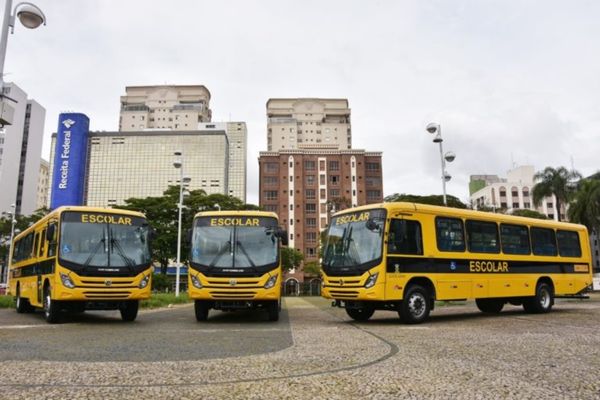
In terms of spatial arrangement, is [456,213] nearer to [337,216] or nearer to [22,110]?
[337,216]

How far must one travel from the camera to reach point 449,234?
42.1 feet

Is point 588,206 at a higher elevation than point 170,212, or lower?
higher

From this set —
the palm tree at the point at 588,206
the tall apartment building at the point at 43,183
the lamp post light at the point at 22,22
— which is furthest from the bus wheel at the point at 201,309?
the tall apartment building at the point at 43,183

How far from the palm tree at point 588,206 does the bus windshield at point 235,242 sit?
44.0 meters

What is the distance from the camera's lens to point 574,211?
48719 millimetres

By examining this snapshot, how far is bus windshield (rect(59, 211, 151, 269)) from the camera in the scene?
39.0ft

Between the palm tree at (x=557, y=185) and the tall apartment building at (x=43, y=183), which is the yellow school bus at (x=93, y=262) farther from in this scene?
the tall apartment building at (x=43, y=183)

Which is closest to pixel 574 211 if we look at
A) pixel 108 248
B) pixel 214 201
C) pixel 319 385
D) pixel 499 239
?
pixel 214 201

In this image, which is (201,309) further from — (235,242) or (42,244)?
(42,244)

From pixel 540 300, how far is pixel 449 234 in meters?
4.71

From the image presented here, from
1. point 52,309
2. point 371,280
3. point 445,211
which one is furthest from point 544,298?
point 52,309

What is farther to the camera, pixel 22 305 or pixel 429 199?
pixel 429 199

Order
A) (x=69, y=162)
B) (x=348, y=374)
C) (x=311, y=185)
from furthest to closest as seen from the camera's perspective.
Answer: (x=311, y=185)
(x=69, y=162)
(x=348, y=374)

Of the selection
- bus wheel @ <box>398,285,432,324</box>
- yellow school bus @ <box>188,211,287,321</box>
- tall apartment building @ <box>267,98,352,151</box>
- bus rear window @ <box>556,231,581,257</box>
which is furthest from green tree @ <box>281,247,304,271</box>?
bus wheel @ <box>398,285,432,324</box>
